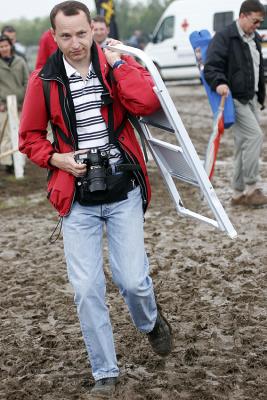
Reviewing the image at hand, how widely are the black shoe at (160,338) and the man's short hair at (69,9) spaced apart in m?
1.65

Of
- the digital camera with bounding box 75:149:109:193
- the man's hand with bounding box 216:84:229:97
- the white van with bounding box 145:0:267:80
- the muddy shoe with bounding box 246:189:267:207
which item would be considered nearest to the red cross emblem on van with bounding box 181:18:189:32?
the white van with bounding box 145:0:267:80

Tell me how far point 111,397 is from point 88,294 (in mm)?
554

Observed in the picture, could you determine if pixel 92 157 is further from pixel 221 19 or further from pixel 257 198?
pixel 221 19

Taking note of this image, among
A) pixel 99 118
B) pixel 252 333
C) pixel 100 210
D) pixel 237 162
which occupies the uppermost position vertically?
pixel 99 118

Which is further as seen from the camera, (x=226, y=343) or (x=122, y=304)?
(x=122, y=304)

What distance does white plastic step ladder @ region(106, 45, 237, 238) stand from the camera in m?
3.53

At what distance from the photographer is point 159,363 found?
4.25 m

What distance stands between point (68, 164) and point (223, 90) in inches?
161

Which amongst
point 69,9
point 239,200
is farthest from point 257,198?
point 69,9

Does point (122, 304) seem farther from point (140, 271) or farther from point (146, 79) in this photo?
point (146, 79)

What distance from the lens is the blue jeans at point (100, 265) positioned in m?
3.68

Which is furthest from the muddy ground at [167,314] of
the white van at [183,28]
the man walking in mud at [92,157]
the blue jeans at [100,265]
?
the white van at [183,28]

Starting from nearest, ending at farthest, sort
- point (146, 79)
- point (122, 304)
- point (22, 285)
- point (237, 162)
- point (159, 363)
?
point (146, 79)
point (159, 363)
point (122, 304)
point (22, 285)
point (237, 162)

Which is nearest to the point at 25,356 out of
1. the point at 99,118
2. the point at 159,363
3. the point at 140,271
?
the point at 159,363
